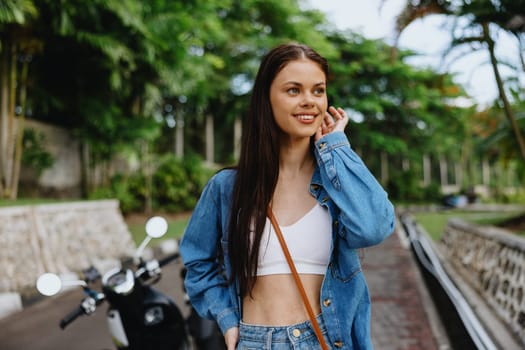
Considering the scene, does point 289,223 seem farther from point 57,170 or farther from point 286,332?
point 57,170

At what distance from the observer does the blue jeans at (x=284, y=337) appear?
4.78 feet

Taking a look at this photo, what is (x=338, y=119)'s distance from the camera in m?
1.62

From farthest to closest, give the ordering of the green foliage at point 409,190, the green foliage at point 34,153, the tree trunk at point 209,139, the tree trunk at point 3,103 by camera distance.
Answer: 1. the green foliage at point 409,190
2. the tree trunk at point 209,139
3. the green foliage at point 34,153
4. the tree trunk at point 3,103

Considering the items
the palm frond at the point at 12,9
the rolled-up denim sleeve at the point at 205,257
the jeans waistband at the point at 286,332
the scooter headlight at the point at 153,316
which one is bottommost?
the scooter headlight at the point at 153,316

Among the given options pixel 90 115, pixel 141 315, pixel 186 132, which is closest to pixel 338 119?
pixel 141 315

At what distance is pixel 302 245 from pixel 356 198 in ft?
0.82

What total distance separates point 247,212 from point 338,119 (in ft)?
1.53

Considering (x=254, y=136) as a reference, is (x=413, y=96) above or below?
above

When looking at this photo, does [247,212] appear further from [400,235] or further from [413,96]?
[413,96]

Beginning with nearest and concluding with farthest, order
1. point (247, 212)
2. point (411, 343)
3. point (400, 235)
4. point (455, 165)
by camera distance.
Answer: point (247, 212) < point (411, 343) < point (400, 235) < point (455, 165)

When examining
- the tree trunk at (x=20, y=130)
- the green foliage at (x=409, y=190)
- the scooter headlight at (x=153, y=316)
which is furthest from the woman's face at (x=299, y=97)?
the green foliage at (x=409, y=190)

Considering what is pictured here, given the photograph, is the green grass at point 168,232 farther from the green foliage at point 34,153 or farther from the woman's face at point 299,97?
the woman's face at point 299,97

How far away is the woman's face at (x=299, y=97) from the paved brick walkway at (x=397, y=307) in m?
1.06

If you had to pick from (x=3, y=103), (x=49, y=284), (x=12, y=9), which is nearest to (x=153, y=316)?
(x=49, y=284)
